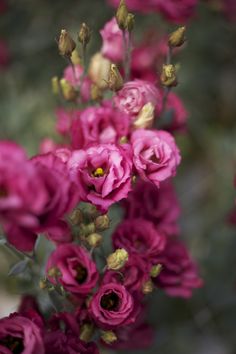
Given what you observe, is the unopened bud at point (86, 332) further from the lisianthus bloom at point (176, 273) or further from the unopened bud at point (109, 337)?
the lisianthus bloom at point (176, 273)

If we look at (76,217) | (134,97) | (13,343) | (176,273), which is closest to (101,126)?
(134,97)

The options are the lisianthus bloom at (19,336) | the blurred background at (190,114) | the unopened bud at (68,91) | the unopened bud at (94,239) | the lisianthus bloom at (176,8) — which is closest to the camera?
the lisianthus bloom at (19,336)

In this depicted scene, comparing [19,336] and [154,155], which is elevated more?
[154,155]

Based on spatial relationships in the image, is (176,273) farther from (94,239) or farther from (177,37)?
(177,37)

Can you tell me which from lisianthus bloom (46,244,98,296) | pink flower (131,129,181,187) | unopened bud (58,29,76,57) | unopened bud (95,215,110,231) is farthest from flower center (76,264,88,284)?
unopened bud (58,29,76,57)

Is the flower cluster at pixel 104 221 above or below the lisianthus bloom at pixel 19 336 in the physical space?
above

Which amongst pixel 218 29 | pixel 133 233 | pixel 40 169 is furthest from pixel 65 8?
pixel 40 169

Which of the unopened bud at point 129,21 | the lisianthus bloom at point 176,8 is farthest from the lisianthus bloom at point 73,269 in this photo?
the lisianthus bloom at point 176,8

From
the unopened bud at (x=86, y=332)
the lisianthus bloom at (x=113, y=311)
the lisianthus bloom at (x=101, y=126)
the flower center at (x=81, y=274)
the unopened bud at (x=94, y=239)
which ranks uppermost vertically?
the lisianthus bloom at (x=101, y=126)
